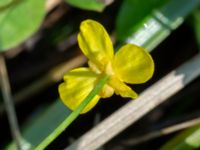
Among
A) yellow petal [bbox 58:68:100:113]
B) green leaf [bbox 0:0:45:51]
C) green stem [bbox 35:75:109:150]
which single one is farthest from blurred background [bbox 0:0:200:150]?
green stem [bbox 35:75:109:150]

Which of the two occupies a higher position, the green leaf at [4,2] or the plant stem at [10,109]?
the green leaf at [4,2]

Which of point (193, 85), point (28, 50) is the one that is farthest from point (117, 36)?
point (28, 50)

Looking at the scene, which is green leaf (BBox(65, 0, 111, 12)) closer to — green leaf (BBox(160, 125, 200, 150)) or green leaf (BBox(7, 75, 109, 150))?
green leaf (BBox(7, 75, 109, 150))

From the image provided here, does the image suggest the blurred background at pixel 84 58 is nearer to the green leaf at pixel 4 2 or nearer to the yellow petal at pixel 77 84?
the green leaf at pixel 4 2

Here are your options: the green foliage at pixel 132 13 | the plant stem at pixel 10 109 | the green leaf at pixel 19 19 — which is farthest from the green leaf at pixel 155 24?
the plant stem at pixel 10 109

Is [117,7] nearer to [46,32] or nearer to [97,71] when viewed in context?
[46,32]
